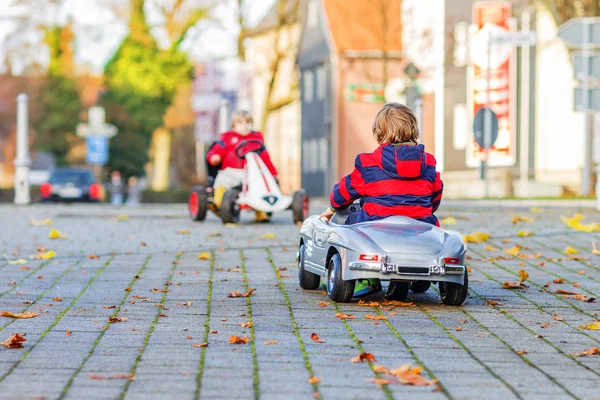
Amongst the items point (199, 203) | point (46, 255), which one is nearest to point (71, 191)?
point (199, 203)

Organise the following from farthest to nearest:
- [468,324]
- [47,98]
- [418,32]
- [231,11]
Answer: [47,98], [418,32], [231,11], [468,324]

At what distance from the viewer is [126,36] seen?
2094 inches

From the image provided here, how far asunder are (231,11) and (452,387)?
41.0 m

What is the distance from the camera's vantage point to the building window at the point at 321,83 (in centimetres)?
6106

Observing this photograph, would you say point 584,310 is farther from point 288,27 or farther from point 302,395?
point 288,27

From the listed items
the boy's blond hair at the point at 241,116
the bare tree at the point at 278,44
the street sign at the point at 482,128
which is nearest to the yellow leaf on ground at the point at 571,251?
the boy's blond hair at the point at 241,116

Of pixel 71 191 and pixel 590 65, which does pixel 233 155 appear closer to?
pixel 590 65

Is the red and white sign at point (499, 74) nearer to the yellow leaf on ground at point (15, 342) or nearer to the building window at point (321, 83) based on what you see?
the building window at point (321, 83)

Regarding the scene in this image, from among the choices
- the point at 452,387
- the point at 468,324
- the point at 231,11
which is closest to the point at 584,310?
the point at 468,324

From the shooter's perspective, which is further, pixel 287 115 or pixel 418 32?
pixel 287 115

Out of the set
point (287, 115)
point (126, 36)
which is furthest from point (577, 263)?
point (287, 115)

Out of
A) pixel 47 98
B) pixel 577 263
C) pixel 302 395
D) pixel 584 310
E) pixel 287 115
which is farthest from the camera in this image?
pixel 287 115

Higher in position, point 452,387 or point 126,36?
point 126,36

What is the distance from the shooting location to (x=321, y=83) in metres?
61.7
